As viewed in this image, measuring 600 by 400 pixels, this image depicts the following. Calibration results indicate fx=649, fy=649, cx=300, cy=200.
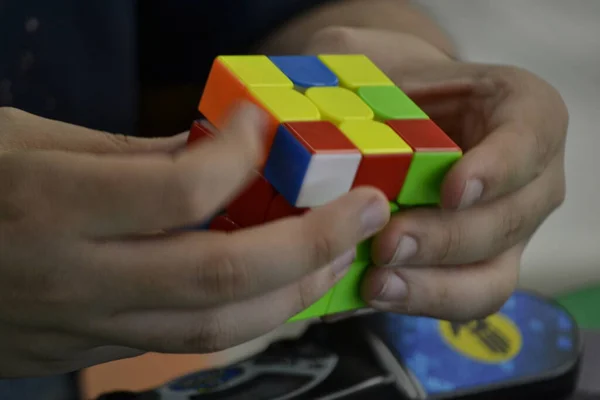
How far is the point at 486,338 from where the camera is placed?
561mm

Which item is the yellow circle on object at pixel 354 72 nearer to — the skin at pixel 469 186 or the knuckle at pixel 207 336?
the skin at pixel 469 186

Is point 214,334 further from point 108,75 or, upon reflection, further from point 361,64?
point 108,75

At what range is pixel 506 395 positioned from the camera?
0.51 meters

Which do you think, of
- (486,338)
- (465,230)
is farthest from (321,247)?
(486,338)

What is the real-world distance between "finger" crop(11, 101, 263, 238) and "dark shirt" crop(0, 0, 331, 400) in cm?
26

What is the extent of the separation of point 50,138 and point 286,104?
123 millimetres

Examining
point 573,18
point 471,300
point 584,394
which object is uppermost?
point 573,18

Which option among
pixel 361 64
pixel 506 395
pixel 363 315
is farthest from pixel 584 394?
pixel 361 64

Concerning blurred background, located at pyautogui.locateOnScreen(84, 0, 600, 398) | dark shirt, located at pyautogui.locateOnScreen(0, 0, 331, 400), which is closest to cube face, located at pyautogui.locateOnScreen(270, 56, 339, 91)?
dark shirt, located at pyautogui.locateOnScreen(0, 0, 331, 400)

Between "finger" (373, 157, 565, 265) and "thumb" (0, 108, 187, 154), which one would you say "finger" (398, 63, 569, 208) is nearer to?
"finger" (373, 157, 565, 265)

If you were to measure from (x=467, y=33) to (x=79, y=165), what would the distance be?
749mm

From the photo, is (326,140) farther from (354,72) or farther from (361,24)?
(361,24)

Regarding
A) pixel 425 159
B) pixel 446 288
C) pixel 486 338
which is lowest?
pixel 486 338

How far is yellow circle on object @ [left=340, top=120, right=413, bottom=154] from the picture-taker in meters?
0.33
